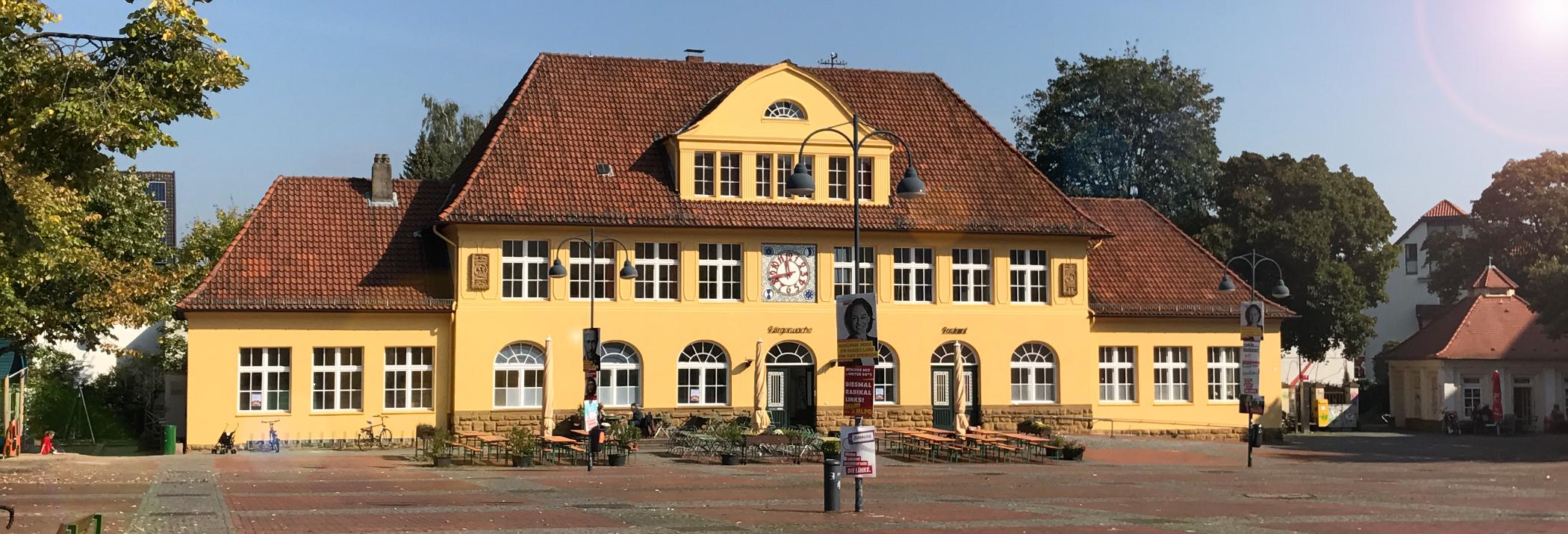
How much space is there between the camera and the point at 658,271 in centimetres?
4178

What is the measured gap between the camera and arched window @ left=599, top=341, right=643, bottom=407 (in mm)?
41344

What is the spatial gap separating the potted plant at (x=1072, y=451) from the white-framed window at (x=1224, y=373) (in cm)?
1190

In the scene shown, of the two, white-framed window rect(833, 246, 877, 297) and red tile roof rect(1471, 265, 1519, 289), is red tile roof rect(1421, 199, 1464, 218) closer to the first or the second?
red tile roof rect(1471, 265, 1519, 289)

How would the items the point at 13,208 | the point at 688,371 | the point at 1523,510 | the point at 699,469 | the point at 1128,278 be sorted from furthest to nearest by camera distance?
the point at 1128,278 < the point at 688,371 < the point at 699,469 < the point at 1523,510 < the point at 13,208

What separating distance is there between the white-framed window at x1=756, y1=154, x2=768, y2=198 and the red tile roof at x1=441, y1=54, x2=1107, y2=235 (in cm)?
38

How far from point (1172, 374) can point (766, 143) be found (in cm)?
1360

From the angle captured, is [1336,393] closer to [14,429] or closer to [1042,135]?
[1042,135]

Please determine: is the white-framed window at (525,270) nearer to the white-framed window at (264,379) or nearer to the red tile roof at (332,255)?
the red tile roof at (332,255)

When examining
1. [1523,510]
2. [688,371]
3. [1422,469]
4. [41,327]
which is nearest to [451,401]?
[688,371]

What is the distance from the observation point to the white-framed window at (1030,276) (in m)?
44.5

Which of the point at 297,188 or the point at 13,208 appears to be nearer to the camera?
the point at 13,208

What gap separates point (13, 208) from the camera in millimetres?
20219

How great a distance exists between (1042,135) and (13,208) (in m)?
53.8

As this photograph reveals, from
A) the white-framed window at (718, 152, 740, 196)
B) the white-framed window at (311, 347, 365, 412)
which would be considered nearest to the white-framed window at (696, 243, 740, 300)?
the white-framed window at (718, 152, 740, 196)
